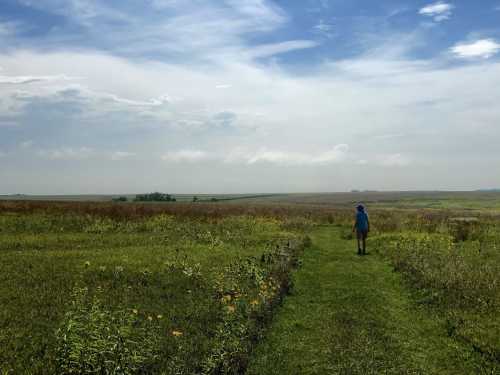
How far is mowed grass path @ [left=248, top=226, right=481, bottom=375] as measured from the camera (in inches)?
319

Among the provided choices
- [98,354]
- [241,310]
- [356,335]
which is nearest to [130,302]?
[241,310]

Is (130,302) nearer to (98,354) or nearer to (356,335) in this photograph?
(98,354)

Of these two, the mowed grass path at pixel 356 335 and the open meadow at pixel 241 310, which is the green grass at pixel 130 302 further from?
the mowed grass path at pixel 356 335

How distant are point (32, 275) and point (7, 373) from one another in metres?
6.66

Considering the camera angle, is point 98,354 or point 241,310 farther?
point 241,310

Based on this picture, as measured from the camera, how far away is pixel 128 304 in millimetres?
10148

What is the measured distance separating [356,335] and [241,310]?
2848 millimetres

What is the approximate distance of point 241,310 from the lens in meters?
10.1

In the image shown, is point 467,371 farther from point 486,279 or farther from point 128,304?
point 128,304

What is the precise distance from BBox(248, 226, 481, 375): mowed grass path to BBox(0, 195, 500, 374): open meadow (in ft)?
0.13

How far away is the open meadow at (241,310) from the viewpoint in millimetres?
7465

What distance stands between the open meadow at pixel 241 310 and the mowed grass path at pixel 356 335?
0.13 ft

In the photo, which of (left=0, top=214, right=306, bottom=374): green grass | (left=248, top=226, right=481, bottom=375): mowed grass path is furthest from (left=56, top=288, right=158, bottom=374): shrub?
(left=248, top=226, right=481, bottom=375): mowed grass path

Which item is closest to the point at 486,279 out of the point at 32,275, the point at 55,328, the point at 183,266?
the point at 183,266
